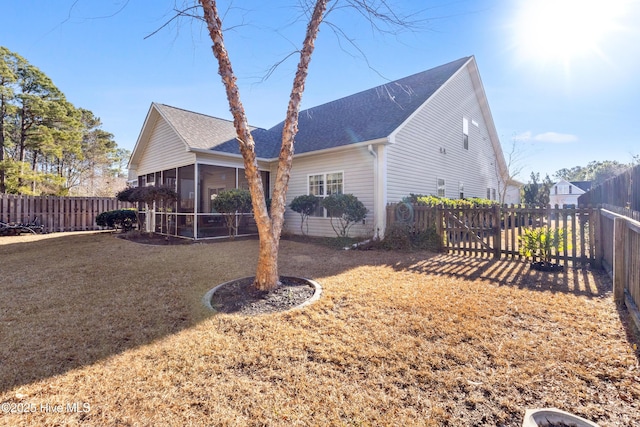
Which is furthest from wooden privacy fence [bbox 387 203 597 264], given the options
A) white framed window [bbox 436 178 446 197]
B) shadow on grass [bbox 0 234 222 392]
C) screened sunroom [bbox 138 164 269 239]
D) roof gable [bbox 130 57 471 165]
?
screened sunroom [bbox 138 164 269 239]

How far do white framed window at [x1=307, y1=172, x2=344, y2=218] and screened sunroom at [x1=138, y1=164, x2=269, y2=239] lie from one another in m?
2.56

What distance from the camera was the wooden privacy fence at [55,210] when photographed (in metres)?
13.7

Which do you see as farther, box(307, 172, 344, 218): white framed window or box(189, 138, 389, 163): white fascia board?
box(307, 172, 344, 218): white framed window

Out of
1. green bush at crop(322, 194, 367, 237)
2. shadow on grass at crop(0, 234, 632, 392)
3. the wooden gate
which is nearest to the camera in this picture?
shadow on grass at crop(0, 234, 632, 392)

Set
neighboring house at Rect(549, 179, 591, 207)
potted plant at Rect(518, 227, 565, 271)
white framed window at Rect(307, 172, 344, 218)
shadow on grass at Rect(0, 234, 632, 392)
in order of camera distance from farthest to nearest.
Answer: neighboring house at Rect(549, 179, 591, 207) < white framed window at Rect(307, 172, 344, 218) < potted plant at Rect(518, 227, 565, 271) < shadow on grass at Rect(0, 234, 632, 392)

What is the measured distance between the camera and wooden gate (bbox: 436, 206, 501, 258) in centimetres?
720

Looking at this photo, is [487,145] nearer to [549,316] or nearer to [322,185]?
[322,185]

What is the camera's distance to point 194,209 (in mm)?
11688

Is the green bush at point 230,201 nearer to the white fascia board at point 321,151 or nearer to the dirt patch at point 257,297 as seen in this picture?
the white fascia board at point 321,151

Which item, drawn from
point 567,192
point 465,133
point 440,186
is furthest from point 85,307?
point 567,192

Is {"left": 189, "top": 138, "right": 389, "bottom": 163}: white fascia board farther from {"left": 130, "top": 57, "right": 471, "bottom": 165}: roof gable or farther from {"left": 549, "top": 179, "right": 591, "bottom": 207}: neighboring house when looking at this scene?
{"left": 549, "top": 179, "right": 591, "bottom": 207}: neighboring house

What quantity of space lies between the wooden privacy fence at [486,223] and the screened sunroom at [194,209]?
643cm

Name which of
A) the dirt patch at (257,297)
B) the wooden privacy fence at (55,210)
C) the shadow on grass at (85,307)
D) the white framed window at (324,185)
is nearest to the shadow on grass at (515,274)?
the dirt patch at (257,297)

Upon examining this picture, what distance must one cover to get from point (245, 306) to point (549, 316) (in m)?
3.83
